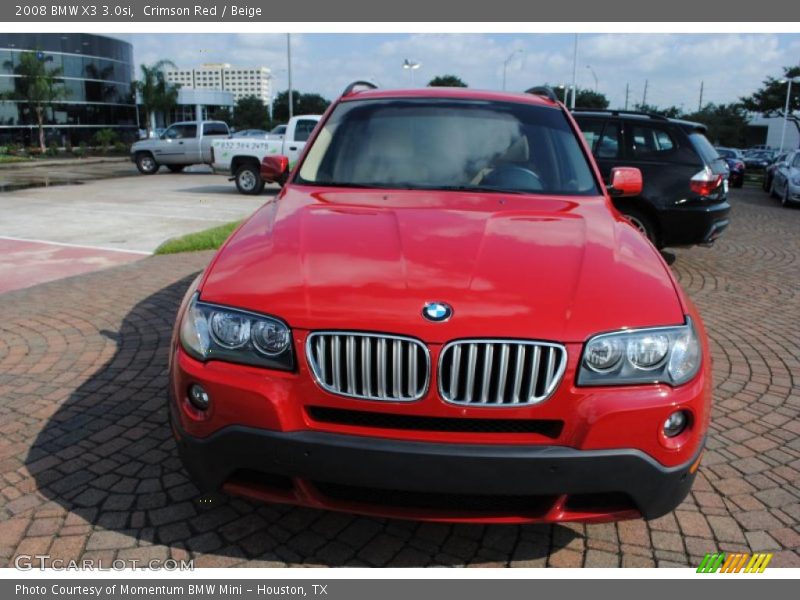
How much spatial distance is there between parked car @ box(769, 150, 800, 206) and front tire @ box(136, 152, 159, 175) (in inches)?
813

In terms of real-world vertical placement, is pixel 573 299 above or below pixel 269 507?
above

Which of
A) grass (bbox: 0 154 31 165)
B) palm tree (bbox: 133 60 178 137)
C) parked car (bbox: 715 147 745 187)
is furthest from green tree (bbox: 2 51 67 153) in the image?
parked car (bbox: 715 147 745 187)

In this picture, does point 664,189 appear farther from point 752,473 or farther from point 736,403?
point 752,473

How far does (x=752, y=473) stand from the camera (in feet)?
11.0

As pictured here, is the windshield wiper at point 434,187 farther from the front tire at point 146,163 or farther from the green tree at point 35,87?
the green tree at point 35,87

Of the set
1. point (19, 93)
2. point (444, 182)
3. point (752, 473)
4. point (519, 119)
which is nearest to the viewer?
point (752, 473)

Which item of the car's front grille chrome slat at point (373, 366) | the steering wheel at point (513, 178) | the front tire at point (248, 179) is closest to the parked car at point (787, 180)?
the front tire at point (248, 179)

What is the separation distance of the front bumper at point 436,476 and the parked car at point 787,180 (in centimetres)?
1707

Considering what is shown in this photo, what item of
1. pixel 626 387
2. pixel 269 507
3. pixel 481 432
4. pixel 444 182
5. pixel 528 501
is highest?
pixel 444 182

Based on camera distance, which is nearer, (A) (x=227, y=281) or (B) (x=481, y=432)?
(B) (x=481, y=432)

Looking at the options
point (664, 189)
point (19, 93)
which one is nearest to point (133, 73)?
point (19, 93)

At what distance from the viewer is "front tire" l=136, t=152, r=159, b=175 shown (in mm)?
25250

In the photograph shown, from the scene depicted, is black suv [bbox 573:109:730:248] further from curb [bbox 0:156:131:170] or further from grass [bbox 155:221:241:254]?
curb [bbox 0:156:131:170]

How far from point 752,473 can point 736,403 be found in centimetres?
95
